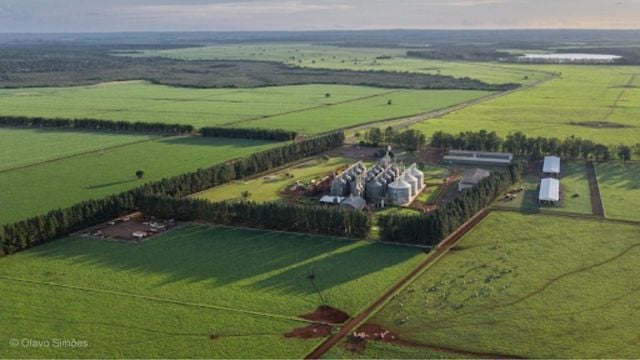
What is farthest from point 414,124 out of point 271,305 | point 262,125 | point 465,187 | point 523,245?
point 271,305

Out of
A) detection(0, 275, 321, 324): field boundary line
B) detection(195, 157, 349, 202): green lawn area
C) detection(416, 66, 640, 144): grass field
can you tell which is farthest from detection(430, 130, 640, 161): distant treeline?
detection(0, 275, 321, 324): field boundary line

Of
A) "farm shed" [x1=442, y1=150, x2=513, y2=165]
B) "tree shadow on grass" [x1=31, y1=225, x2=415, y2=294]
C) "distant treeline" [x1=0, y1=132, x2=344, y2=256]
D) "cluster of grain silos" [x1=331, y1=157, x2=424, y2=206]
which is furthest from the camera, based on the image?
"farm shed" [x1=442, y1=150, x2=513, y2=165]

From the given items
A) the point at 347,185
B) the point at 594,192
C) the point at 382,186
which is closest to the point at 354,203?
the point at 347,185

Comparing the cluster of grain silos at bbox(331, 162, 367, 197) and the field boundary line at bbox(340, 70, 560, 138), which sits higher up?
the field boundary line at bbox(340, 70, 560, 138)

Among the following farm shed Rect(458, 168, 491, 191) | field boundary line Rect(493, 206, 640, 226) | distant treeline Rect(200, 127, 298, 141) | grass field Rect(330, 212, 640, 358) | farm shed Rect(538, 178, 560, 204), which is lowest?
grass field Rect(330, 212, 640, 358)

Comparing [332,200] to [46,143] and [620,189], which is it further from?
[46,143]

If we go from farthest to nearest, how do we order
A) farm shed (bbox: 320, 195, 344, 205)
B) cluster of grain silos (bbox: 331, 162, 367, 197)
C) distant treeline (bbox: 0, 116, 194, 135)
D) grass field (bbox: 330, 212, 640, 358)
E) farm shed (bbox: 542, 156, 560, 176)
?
1. distant treeline (bbox: 0, 116, 194, 135)
2. farm shed (bbox: 542, 156, 560, 176)
3. cluster of grain silos (bbox: 331, 162, 367, 197)
4. farm shed (bbox: 320, 195, 344, 205)
5. grass field (bbox: 330, 212, 640, 358)

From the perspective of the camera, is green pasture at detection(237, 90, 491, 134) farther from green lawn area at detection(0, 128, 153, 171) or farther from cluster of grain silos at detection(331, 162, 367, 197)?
cluster of grain silos at detection(331, 162, 367, 197)
